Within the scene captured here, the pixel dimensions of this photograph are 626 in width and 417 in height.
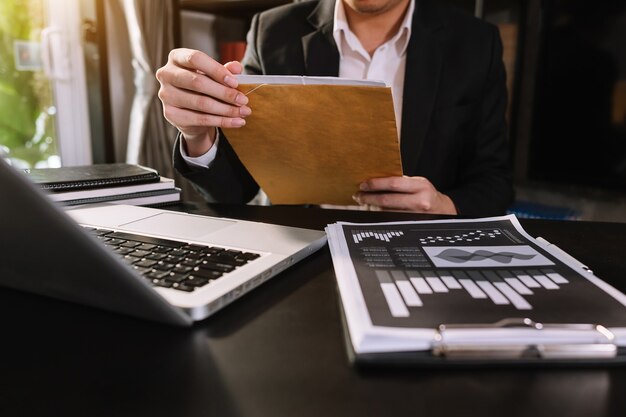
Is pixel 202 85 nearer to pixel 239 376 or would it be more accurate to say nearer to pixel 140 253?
pixel 140 253

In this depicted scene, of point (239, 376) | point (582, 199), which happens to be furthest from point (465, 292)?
point (582, 199)

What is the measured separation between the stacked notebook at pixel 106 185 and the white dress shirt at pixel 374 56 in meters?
0.63

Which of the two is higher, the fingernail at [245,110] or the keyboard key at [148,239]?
the fingernail at [245,110]

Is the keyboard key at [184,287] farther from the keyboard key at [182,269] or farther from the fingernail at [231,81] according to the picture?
the fingernail at [231,81]

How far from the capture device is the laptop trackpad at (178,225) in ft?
1.79

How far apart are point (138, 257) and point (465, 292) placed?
275 millimetres

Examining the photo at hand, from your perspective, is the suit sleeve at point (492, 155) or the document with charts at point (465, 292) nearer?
the document with charts at point (465, 292)

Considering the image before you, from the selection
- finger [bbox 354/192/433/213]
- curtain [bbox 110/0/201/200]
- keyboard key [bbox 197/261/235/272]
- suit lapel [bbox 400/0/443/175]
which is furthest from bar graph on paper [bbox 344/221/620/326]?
A: curtain [bbox 110/0/201/200]

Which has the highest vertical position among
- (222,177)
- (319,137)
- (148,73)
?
(148,73)

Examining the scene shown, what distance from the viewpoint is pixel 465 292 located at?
0.38m

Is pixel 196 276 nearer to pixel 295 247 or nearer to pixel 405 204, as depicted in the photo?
pixel 295 247

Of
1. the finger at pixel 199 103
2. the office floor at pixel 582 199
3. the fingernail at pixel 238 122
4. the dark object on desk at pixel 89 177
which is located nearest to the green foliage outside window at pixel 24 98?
the dark object on desk at pixel 89 177

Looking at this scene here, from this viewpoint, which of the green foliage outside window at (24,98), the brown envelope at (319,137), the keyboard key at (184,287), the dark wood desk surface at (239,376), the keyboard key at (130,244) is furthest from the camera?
the green foliage outside window at (24,98)

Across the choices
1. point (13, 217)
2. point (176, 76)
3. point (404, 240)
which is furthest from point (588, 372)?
point (176, 76)
